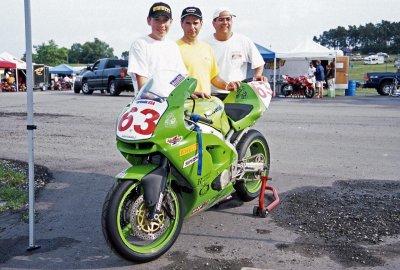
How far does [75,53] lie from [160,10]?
132402 mm

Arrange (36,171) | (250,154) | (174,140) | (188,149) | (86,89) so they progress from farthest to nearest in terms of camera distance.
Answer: (86,89) < (36,171) < (250,154) < (188,149) < (174,140)

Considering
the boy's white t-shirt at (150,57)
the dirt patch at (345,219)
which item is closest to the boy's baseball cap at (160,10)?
the boy's white t-shirt at (150,57)

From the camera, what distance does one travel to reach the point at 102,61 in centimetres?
2520

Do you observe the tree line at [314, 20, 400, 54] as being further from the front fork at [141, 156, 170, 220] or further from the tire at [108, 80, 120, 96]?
the front fork at [141, 156, 170, 220]

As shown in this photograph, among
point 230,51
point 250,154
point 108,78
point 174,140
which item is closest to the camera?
point 174,140

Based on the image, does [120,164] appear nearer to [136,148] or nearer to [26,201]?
[26,201]

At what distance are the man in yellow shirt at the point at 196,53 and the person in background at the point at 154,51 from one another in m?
0.27

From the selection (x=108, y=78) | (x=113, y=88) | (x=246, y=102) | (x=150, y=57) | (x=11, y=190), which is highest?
(x=108, y=78)

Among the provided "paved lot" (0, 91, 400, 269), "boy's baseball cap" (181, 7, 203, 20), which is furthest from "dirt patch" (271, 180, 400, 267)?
"boy's baseball cap" (181, 7, 203, 20)

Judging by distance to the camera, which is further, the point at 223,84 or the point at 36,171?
the point at 36,171

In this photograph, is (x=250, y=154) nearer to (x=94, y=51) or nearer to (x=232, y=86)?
(x=232, y=86)

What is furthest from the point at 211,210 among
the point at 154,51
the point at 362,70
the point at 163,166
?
the point at 362,70

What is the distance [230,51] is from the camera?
18.6 feet

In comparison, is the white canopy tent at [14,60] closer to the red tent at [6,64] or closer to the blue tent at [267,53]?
the red tent at [6,64]
